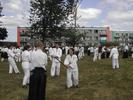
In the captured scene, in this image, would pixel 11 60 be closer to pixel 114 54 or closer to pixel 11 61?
pixel 11 61

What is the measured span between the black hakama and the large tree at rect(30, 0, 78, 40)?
90.1 feet

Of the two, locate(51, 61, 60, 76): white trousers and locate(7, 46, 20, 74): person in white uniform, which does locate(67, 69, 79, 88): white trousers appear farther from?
locate(7, 46, 20, 74): person in white uniform

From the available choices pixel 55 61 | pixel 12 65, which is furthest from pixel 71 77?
pixel 12 65

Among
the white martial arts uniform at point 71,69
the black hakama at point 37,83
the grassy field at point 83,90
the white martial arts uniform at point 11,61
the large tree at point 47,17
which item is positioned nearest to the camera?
A: the black hakama at point 37,83

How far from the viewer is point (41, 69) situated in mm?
12062

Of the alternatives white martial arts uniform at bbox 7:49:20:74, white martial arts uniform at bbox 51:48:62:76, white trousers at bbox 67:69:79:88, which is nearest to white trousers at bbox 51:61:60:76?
white martial arts uniform at bbox 51:48:62:76

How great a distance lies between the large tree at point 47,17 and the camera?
1558 inches

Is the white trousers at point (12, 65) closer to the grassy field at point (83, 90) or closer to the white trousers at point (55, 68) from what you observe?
the white trousers at point (55, 68)

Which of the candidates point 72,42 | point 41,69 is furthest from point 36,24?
point 41,69

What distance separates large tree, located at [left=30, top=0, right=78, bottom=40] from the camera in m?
39.6

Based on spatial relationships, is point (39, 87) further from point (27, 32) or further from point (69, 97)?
point (27, 32)

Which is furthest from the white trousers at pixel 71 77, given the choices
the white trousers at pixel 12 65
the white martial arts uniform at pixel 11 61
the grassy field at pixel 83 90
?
the white trousers at pixel 12 65

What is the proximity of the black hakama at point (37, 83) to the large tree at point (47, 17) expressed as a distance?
27.5 meters

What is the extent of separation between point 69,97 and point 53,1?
25955 millimetres
